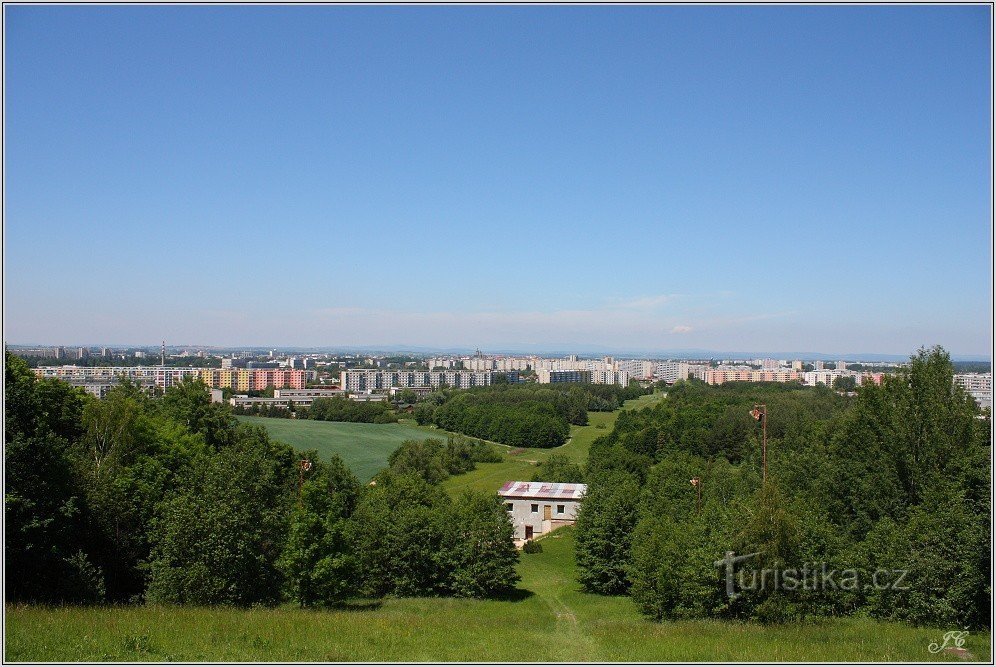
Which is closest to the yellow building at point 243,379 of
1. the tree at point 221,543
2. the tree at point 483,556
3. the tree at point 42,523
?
the tree at point 483,556

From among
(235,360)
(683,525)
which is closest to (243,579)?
(683,525)

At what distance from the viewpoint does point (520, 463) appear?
204 ft

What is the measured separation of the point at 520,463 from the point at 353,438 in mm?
17193

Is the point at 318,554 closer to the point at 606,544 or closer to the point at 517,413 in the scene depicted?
the point at 606,544

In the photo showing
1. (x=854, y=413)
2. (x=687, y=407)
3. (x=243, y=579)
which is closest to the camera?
(x=243, y=579)

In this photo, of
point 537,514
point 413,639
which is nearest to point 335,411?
point 537,514

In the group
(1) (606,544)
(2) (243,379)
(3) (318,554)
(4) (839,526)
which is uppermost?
(3) (318,554)

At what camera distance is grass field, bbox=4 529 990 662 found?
9125 mm

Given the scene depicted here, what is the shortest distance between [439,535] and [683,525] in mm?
7394

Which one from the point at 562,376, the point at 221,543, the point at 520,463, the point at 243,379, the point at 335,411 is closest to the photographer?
the point at 221,543

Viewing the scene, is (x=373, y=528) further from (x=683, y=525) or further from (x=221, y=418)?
(x=221, y=418)

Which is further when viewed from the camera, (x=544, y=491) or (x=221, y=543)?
(x=544, y=491)

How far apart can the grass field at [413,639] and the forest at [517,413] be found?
205ft

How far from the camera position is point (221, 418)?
3030 cm
